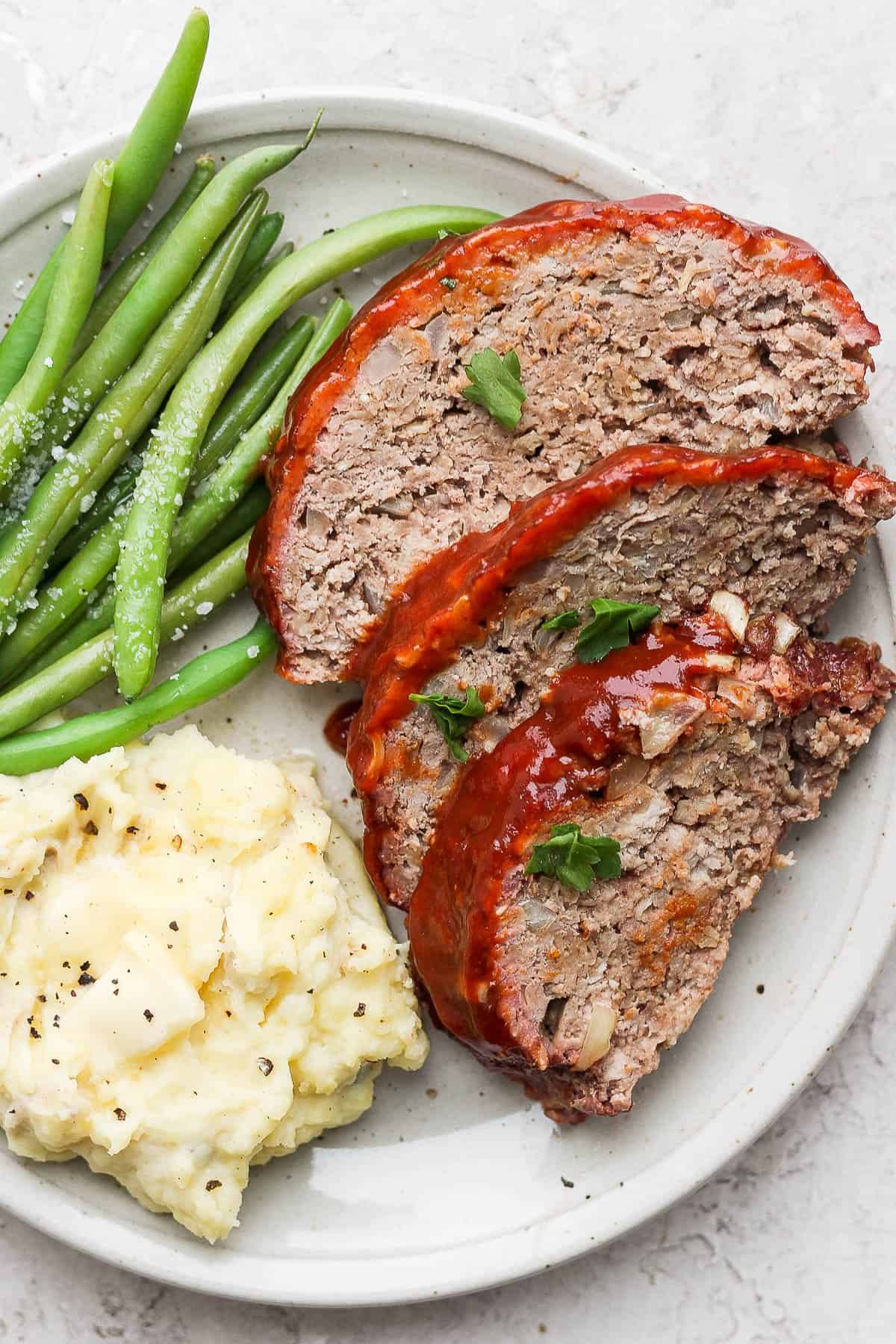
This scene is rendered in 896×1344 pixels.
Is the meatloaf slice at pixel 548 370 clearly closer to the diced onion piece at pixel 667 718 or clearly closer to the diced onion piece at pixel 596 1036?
the diced onion piece at pixel 667 718

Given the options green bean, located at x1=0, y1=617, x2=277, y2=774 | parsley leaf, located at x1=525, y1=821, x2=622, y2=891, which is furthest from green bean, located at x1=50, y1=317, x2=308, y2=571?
parsley leaf, located at x1=525, y1=821, x2=622, y2=891

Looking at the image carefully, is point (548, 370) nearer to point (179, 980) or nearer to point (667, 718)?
→ point (667, 718)

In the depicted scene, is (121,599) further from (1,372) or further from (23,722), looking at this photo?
(1,372)

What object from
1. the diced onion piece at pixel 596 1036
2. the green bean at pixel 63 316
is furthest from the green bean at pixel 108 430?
the diced onion piece at pixel 596 1036

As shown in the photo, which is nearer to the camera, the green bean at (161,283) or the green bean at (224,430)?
the green bean at (161,283)

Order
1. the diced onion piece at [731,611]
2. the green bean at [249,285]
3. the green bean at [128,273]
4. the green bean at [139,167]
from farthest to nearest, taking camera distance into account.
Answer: the green bean at [249,285], the green bean at [128,273], the green bean at [139,167], the diced onion piece at [731,611]

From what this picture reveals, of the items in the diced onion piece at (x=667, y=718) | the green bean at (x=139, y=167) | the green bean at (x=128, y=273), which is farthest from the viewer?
the green bean at (x=128, y=273)

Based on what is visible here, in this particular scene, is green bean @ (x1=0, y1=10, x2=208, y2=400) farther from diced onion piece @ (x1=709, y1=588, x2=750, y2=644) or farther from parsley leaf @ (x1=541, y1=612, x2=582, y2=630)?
diced onion piece @ (x1=709, y1=588, x2=750, y2=644)
